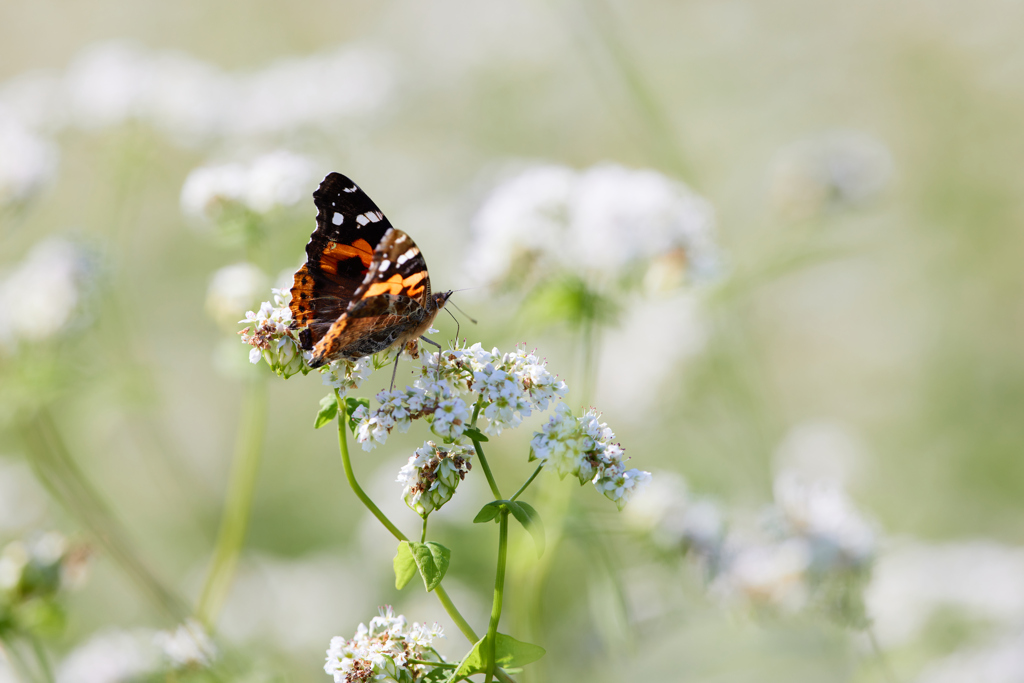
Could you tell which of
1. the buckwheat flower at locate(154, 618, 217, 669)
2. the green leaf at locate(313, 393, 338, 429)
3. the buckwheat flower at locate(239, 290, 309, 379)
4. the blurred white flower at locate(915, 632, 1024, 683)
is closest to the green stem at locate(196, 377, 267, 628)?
the buckwheat flower at locate(154, 618, 217, 669)

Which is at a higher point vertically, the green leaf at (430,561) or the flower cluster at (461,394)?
the flower cluster at (461,394)

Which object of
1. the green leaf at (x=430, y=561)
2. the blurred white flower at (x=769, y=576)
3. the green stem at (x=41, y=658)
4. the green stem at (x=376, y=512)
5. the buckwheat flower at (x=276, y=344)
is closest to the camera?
the green leaf at (x=430, y=561)

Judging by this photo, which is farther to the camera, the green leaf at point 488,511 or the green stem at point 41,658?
the green stem at point 41,658

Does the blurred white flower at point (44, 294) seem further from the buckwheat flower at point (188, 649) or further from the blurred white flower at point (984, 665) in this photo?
the blurred white flower at point (984, 665)

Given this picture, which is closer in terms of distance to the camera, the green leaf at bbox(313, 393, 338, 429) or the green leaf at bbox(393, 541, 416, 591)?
the green leaf at bbox(393, 541, 416, 591)

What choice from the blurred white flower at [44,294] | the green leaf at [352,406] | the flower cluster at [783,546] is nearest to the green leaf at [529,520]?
the green leaf at [352,406]

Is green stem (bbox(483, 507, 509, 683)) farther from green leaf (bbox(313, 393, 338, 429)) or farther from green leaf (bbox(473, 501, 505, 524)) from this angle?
green leaf (bbox(313, 393, 338, 429))

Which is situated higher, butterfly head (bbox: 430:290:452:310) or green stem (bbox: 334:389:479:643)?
butterfly head (bbox: 430:290:452:310)
